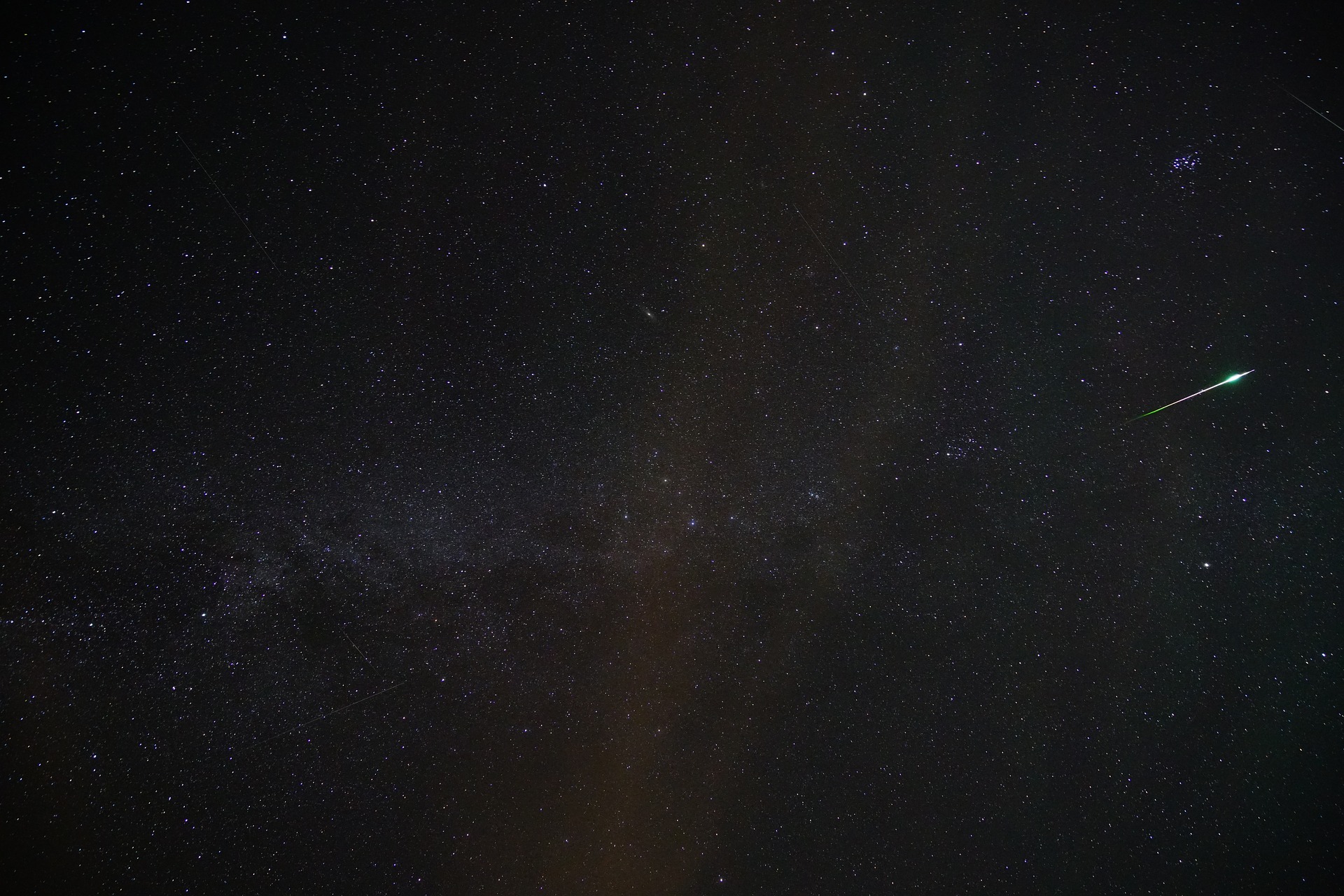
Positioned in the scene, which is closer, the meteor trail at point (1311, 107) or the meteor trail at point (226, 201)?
the meteor trail at point (226, 201)

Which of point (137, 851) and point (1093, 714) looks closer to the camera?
point (137, 851)

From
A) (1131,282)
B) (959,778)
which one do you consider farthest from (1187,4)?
(959,778)

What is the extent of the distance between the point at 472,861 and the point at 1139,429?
2640 millimetres

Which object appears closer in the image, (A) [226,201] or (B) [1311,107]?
(A) [226,201]

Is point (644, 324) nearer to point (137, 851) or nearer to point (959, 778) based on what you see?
point (959, 778)

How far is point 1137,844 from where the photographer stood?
1962 mm

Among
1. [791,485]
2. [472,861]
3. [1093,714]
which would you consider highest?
[791,485]

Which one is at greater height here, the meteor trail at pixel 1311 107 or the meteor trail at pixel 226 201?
the meteor trail at pixel 226 201

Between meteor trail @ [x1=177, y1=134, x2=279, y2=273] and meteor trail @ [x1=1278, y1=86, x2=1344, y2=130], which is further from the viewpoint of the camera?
meteor trail @ [x1=1278, y1=86, x2=1344, y2=130]

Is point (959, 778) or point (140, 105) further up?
point (140, 105)

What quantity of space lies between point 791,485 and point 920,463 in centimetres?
45

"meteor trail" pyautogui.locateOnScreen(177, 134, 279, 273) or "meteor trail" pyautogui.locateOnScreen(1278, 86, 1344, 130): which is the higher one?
"meteor trail" pyautogui.locateOnScreen(177, 134, 279, 273)

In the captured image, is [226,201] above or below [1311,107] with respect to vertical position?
above

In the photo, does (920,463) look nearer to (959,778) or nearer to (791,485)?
(791,485)
